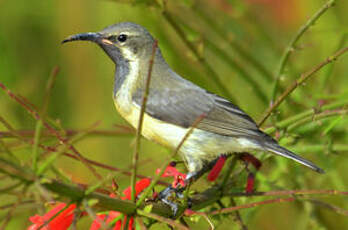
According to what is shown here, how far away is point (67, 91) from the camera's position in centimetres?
468

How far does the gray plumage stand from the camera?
3326mm

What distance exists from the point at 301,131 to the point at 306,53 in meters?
1.75

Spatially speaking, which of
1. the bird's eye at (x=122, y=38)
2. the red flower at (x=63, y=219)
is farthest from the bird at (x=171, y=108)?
the red flower at (x=63, y=219)

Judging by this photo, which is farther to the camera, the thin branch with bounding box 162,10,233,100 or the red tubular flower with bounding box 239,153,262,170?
the thin branch with bounding box 162,10,233,100

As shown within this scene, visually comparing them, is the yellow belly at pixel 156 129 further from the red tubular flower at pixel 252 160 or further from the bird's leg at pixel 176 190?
the red tubular flower at pixel 252 160

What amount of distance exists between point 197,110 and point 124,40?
2.15 feet

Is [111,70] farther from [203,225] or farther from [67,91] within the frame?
[203,225]

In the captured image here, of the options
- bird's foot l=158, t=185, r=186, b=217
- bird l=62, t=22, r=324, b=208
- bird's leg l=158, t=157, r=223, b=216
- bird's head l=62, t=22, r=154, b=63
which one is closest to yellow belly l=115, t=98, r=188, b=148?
bird l=62, t=22, r=324, b=208

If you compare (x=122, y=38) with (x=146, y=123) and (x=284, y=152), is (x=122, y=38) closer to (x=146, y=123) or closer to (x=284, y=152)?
(x=146, y=123)

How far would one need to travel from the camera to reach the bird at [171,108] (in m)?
3.22

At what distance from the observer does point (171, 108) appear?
3426mm

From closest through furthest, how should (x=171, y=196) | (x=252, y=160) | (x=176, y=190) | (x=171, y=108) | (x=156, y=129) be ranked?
1. (x=171, y=196)
2. (x=176, y=190)
3. (x=252, y=160)
4. (x=156, y=129)
5. (x=171, y=108)

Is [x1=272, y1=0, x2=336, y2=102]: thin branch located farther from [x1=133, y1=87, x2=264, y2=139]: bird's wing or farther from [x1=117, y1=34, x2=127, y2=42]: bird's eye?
[x1=117, y1=34, x2=127, y2=42]: bird's eye

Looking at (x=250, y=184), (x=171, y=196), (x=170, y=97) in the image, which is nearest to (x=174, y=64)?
(x=170, y=97)
